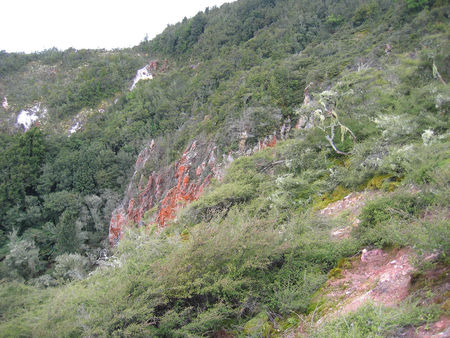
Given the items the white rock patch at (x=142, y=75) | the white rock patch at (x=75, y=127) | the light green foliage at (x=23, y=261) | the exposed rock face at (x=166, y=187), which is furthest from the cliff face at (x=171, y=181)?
the white rock patch at (x=142, y=75)

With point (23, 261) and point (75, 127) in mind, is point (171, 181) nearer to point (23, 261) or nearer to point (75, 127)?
point (23, 261)

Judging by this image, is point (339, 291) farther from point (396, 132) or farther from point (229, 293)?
point (396, 132)

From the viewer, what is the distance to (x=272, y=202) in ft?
29.8

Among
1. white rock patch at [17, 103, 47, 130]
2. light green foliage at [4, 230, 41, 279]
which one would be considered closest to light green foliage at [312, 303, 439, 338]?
light green foliage at [4, 230, 41, 279]

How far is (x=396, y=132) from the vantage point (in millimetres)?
8867

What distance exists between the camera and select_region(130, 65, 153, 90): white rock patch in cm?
5156

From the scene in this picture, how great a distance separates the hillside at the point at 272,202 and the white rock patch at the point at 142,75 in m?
15.9

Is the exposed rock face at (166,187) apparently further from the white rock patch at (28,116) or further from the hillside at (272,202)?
the white rock patch at (28,116)

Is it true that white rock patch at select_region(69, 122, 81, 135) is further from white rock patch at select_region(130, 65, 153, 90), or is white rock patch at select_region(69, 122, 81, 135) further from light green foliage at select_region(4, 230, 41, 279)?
light green foliage at select_region(4, 230, 41, 279)

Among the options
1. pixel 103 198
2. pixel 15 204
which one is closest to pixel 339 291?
pixel 103 198

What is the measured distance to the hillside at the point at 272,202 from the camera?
4906 mm

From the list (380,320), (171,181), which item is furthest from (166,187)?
(380,320)

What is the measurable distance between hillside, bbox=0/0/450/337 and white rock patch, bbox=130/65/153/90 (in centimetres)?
1589

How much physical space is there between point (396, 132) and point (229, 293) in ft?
21.9
